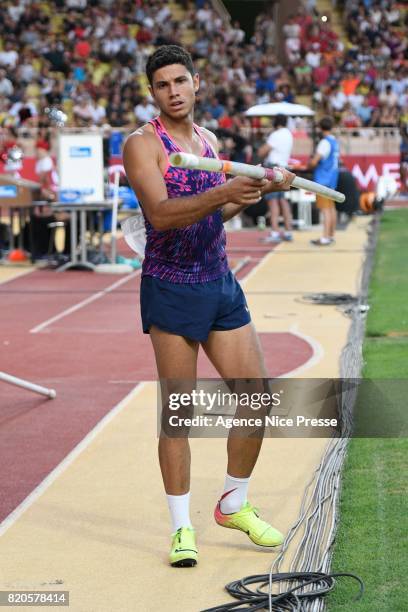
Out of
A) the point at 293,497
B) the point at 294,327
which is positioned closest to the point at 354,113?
the point at 294,327

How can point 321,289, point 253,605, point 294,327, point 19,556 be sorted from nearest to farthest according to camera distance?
point 253,605 < point 19,556 < point 294,327 < point 321,289

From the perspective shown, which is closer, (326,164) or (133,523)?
(133,523)

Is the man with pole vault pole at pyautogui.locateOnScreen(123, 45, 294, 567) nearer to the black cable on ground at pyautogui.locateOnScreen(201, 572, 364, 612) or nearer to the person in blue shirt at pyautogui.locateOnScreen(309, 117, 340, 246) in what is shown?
the black cable on ground at pyautogui.locateOnScreen(201, 572, 364, 612)

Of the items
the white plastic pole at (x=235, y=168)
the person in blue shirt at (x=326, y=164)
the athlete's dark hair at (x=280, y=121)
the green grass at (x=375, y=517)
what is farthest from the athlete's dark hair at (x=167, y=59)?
the athlete's dark hair at (x=280, y=121)

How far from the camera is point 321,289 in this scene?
14.6 meters

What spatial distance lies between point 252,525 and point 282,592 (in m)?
0.69

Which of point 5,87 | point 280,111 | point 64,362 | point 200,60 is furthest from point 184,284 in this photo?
point 200,60

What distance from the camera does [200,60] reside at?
34.6m

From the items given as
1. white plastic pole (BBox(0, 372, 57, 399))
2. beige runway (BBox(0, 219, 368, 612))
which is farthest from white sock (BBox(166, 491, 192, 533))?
white plastic pole (BBox(0, 372, 57, 399))

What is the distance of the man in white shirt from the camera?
19891mm

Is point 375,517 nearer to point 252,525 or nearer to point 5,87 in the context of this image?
point 252,525

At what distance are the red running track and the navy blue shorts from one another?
142 cm

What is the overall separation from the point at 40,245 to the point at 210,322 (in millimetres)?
13673

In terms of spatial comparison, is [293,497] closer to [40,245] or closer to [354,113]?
[40,245]
